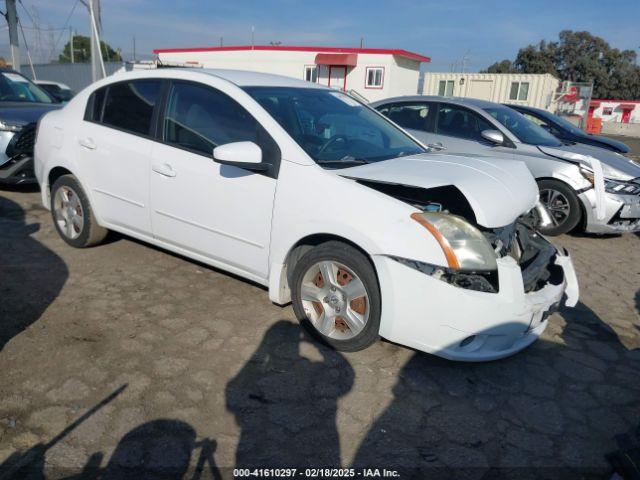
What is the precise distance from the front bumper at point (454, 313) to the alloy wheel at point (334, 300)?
0.18 metres

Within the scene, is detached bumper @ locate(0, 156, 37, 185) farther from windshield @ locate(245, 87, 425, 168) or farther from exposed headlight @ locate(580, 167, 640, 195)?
exposed headlight @ locate(580, 167, 640, 195)

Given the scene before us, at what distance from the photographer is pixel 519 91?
30.5 metres

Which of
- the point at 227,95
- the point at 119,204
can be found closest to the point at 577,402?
the point at 227,95

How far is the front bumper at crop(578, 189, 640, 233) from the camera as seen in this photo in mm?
6168

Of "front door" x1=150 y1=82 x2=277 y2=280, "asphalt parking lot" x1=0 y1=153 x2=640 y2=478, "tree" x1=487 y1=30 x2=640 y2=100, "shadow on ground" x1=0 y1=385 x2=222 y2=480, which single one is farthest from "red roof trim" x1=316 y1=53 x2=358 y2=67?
"tree" x1=487 y1=30 x2=640 y2=100

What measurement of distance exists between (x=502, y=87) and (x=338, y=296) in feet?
101

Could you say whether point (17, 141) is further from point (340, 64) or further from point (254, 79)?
point (340, 64)

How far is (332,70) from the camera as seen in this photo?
29484 millimetres

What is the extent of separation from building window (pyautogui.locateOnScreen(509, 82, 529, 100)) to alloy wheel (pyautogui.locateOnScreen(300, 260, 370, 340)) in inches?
1210

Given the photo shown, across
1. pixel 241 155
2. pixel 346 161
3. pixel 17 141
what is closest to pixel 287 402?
pixel 241 155

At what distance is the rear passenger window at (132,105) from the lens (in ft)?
13.8

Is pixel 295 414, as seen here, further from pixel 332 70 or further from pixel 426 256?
pixel 332 70

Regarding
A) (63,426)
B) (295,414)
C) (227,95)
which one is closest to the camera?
(63,426)

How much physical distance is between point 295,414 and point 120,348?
4.16ft
